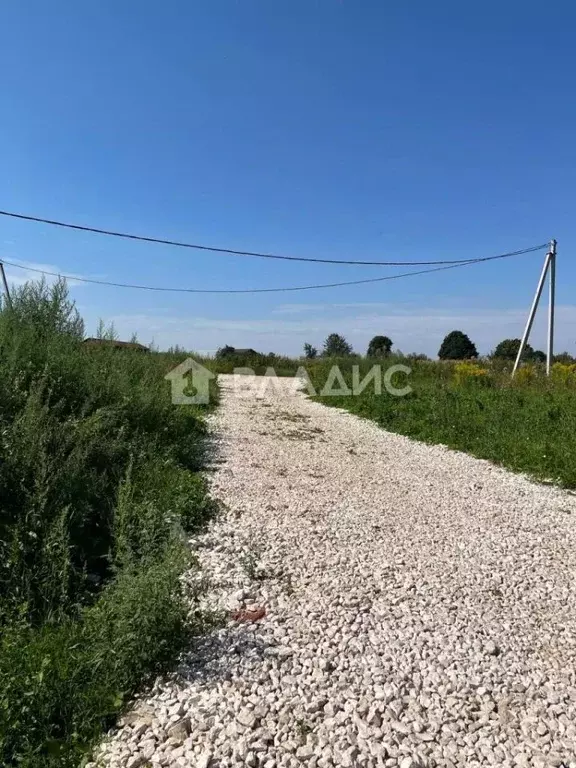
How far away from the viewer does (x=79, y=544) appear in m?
3.67

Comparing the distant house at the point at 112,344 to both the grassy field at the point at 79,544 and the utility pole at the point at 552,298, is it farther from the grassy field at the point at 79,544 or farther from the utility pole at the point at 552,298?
the utility pole at the point at 552,298

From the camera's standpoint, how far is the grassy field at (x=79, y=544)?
206 cm

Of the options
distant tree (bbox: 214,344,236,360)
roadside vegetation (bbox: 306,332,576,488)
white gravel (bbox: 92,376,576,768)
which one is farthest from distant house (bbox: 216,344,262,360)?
white gravel (bbox: 92,376,576,768)

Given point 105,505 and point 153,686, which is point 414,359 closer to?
point 105,505

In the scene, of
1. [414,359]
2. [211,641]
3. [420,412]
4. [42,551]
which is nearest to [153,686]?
[211,641]

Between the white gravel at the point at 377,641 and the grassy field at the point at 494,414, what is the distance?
1351mm

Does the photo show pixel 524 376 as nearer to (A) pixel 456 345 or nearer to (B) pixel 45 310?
(B) pixel 45 310

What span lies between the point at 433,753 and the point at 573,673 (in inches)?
38.0

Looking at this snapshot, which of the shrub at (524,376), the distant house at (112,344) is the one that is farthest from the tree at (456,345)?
the distant house at (112,344)

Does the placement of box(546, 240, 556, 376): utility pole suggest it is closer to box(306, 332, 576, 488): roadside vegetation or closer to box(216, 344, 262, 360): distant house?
box(306, 332, 576, 488): roadside vegetation

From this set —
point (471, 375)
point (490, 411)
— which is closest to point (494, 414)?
point (490, 411)

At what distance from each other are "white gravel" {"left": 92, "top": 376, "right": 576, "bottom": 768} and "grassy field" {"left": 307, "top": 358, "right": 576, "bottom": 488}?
1.35 metres

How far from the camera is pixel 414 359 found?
17719 millimetres

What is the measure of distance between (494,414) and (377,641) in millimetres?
6868
